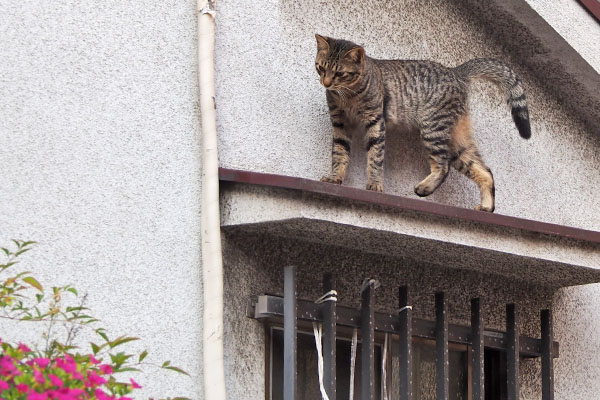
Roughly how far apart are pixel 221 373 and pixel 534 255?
1.80m

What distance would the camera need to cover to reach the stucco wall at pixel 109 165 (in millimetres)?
5062

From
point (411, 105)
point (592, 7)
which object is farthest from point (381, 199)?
point (592, 7)

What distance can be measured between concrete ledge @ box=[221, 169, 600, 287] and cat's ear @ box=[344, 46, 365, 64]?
0.83 metres

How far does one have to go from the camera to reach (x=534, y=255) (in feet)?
19.7

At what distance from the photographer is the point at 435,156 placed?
6.22m

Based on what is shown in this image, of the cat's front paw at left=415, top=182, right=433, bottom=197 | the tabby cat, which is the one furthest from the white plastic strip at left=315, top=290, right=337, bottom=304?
the cat's front paw at left=415, top=182, right=433, bottom=197

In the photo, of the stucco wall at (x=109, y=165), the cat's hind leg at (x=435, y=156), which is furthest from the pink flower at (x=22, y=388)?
the cat's hind leg at (x=435, y=156)

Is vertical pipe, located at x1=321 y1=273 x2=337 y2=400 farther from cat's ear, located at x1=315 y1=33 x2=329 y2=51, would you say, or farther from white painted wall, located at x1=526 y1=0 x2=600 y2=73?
white painted wall, located at x1=526 y1=0 x2=600 y2=73

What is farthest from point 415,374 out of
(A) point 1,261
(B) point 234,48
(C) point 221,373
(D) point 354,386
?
(A) point 1,261

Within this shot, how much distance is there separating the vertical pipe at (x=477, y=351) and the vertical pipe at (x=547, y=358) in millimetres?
447

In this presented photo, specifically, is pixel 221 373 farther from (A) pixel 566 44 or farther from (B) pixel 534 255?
(A) pixel 566 44

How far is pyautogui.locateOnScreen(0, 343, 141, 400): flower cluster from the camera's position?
3188 millimetres

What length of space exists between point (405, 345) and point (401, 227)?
2.28 ft

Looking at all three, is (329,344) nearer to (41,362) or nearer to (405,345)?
(405,345)
